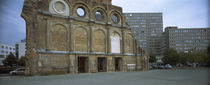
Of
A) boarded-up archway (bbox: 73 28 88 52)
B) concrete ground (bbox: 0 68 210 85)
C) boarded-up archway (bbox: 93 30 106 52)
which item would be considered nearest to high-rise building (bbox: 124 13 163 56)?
boarded-up archway (bbox: 93 30 106 52)

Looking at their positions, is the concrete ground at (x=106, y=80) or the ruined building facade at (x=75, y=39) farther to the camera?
the ruined building facade at (x=75, y=39)

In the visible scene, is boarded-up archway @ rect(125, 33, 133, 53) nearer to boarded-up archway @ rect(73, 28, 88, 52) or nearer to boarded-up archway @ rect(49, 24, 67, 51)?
boarded-up archway @ rect(73, 28, 88, 52)

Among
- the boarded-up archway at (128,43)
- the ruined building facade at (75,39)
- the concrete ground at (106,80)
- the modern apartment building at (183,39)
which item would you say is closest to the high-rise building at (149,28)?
the modern apartment building at (183,39)

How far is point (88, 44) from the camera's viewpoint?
2525cm

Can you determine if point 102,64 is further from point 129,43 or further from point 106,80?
point 106,80

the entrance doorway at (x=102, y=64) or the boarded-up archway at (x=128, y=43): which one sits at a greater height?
the boarded-up archway at (x=128, y=43)

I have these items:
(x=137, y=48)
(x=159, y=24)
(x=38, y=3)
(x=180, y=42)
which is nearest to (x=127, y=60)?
(x=137, y=48)

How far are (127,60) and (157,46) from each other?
84.4 metres

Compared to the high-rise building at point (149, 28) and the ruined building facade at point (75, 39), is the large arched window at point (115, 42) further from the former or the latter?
the high-rise building at point (149, 28)

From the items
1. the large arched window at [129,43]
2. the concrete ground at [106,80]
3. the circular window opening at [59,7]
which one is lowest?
the concrete ground at [106,80]

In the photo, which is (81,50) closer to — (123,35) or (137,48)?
(123,35)

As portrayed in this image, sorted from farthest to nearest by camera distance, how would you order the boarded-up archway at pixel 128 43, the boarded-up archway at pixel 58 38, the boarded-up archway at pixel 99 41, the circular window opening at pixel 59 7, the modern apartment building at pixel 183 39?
the modern apartment building at pixel 183 39
the boarded-up archway at pixel 128 43
the boarded-up archway at pixel 99 41
the circular window opening at pixel 59 7
the boarded-up archway at pixel 58 38

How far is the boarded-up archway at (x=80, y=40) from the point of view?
24019 millimetres

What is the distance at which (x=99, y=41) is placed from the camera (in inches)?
1053
